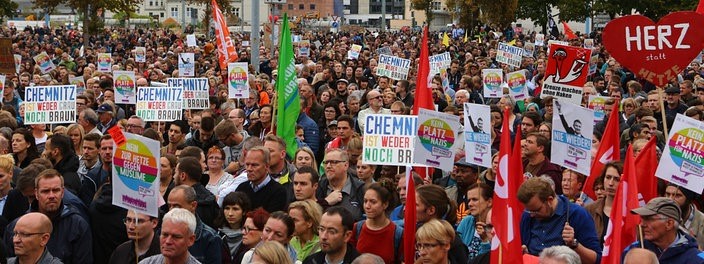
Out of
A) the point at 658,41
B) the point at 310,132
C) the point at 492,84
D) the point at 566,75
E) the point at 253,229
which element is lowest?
the point at 310,132

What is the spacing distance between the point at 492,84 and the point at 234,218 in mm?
10312

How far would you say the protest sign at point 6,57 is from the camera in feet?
67.6

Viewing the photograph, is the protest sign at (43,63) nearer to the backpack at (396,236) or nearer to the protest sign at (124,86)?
the protest sign at (124,86)

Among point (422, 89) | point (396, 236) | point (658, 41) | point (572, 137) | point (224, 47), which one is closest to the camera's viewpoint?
point (396, 236)

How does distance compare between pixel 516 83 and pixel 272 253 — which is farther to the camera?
pixel 516 83

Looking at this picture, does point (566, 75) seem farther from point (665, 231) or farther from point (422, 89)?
point (665, 231)

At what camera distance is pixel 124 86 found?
55.9ft

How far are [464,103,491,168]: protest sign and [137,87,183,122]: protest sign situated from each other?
17.0 feet

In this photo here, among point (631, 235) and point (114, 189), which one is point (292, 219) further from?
point (631, 235)

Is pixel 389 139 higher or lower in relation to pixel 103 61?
higher

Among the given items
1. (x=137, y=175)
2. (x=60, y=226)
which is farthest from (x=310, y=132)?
(x=60, y=226)

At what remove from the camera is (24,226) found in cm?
685

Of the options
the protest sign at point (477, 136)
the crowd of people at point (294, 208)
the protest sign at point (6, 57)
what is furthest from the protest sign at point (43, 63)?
the protest sign at point (477, 136)

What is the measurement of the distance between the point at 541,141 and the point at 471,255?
101 inches
